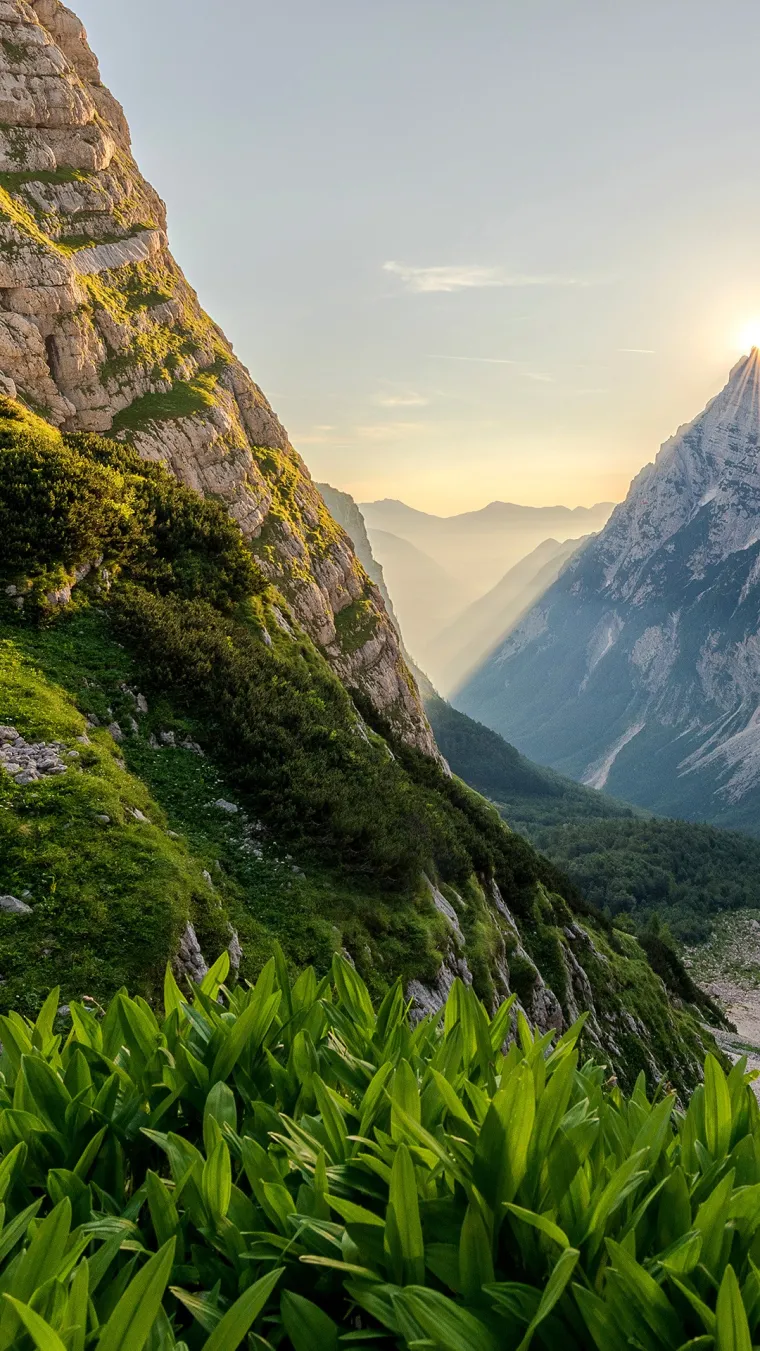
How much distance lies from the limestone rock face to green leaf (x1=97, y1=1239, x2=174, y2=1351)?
31630 mm

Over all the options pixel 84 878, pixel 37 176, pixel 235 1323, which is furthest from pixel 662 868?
pixel 235 1323

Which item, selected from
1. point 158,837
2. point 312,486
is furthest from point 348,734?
point 312,486

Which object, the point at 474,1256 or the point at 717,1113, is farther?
the point at 717,1113

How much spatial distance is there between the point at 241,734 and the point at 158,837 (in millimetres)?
4012

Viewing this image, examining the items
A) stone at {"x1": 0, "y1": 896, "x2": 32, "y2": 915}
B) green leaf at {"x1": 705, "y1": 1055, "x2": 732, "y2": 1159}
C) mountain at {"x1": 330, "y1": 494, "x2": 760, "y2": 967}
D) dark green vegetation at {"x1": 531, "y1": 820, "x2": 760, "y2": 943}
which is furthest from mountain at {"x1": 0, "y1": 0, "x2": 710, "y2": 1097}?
dark green vegetation at {"x1": 531, "y1": 820, "x2": 760, "y2": 943}

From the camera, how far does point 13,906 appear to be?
9578 millimetres

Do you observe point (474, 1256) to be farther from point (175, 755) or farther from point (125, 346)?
point (125, 346)

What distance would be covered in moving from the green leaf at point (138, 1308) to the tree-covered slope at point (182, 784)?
23.5ft

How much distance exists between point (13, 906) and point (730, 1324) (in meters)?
9.23

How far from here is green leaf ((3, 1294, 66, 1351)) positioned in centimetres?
212

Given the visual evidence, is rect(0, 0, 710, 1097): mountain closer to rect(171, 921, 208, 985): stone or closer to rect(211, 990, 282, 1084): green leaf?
rect(171, 921, 208, 985): stone

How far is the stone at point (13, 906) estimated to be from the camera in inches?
375

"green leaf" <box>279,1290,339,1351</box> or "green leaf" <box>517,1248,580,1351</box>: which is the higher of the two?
"green leaf" <box>517,1248,580,1351</box>

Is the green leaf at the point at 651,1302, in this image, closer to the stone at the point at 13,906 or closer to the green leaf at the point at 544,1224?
the green leaf at the point at 544,1224
